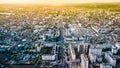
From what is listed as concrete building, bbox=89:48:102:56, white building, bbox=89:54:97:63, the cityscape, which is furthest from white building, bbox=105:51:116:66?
white building, bbox=89:54:97:63

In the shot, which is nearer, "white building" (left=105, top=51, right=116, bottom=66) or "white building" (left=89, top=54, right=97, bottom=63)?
"white building" (left=105, top=51, right=116, bottom=66)

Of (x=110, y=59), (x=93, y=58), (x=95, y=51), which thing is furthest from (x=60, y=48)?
(x=110, y=59)

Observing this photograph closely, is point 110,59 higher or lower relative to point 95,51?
lower

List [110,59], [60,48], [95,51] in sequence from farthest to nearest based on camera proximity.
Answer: [60,48] < [95,51] < [110,59]

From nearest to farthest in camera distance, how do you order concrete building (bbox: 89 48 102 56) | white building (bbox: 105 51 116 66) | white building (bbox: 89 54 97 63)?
white building (bbox: 105 51 116 66) < white building (bbox: 89 54 97 63) < concrete building (bbox: 89 48 102 56)

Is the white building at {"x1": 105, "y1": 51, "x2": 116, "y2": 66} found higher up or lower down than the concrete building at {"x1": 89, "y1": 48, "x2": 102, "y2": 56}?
lower down

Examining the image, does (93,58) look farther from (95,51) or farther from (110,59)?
(95,51)

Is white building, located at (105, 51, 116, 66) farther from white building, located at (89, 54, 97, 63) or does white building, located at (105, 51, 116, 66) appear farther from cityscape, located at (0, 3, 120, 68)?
white building, located at (89, 54, 97, 63)

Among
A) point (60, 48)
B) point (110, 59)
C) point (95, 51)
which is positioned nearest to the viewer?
point (110, 59)

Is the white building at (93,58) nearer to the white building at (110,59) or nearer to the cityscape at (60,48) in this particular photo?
the cityscape at (60,48)

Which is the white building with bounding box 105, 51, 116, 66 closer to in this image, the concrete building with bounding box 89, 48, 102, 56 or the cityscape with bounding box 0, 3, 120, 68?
the cityscape with bounding box 0, 3, 120, 68

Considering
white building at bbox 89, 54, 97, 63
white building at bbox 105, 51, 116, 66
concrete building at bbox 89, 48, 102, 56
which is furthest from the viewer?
concrete building at bbox 89, 48, 102, 56
